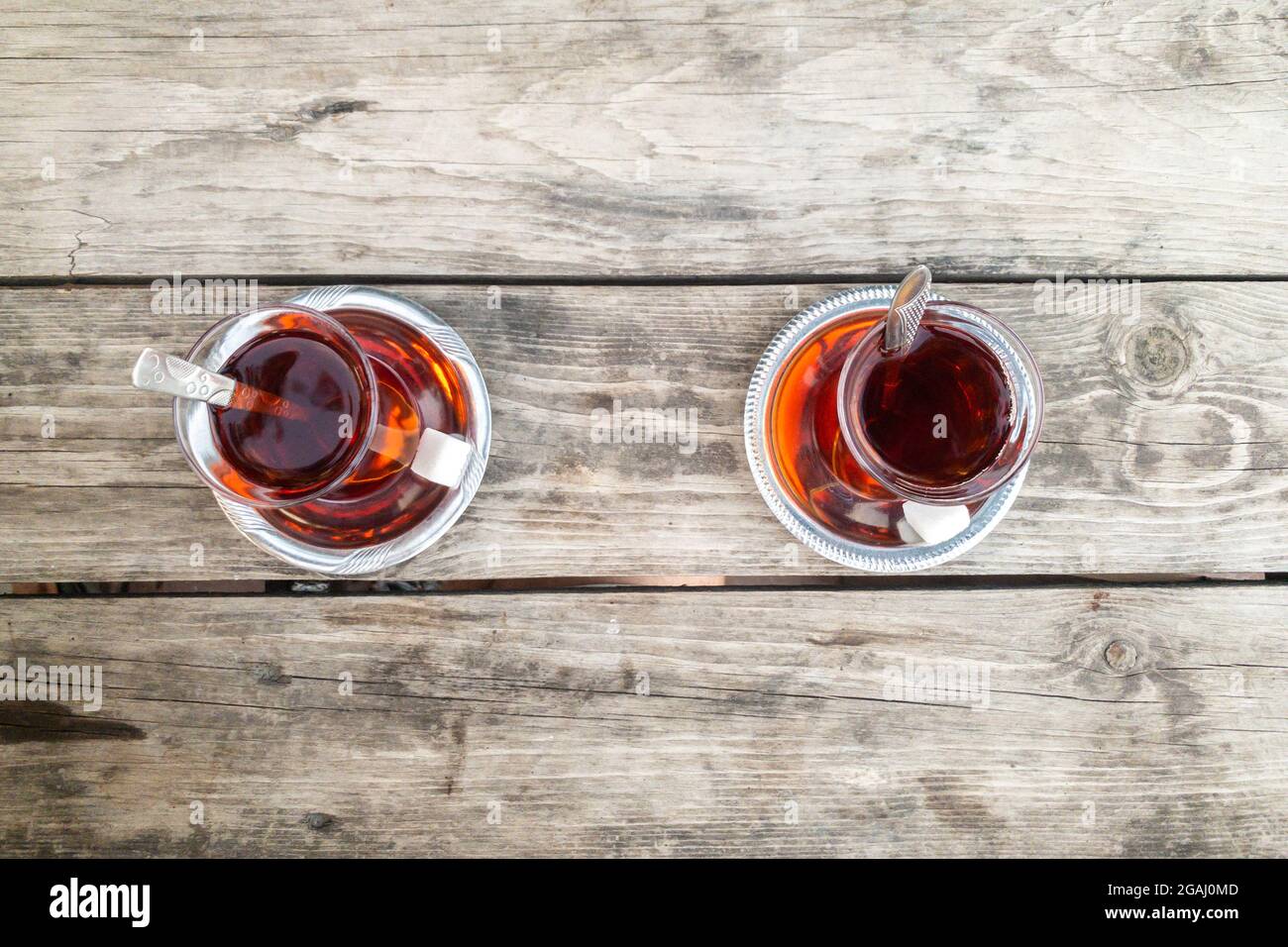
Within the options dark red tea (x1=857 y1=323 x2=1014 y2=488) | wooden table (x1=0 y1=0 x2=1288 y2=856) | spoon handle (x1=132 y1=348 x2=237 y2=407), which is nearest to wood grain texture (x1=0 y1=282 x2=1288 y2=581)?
wooden table (x1=0 y1=0 x2=1288 y2=856)

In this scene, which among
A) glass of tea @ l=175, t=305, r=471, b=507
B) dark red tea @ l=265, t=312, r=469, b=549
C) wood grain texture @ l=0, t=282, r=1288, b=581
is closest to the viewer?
glass of tea @ l=175, t=305, r=471, b=507

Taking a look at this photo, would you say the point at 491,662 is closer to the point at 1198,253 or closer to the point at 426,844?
the point at 426,844

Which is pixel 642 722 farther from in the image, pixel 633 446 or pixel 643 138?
pixel 643 138

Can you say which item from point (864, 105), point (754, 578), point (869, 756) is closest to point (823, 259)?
point (864, 105)

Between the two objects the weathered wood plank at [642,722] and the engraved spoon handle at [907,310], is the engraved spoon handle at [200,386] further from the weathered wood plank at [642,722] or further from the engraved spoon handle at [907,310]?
the engraved spoon handle at [907,310]

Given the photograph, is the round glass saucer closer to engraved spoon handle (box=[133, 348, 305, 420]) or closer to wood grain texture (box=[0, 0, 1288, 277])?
wood grain texture (box=[0, 0, 1288, 277])

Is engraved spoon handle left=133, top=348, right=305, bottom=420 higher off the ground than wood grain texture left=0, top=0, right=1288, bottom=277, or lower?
lower
